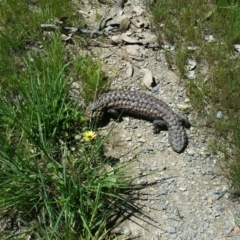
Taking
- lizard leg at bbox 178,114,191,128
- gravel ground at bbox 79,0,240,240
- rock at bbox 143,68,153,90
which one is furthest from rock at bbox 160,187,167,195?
rock at bbox 143,68,153,90

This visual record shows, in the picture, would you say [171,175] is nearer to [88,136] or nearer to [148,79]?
[88,136]

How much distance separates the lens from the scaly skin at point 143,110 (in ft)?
16.1

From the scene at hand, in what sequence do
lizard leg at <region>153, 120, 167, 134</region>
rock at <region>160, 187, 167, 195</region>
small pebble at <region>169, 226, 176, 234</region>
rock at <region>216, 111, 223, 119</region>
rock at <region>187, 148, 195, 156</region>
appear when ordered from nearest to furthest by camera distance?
small pebble at <region>169, 226, 176, 234</region>
rock at <region>160, 187, 167, 195</region>
rock at <region>187, 148, 195, 156</region>
lizard leg at <region>153, 120, 167, 134</region>
rock at <region>216, 111, 223, 119</region>

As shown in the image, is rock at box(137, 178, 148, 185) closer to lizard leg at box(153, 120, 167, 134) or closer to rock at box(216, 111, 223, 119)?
lizard leg at box(153, 120, 167, 134)

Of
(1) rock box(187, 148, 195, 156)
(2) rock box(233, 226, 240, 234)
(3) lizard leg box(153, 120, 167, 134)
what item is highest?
(3) lizard leg box(153, 120, 167, 134)

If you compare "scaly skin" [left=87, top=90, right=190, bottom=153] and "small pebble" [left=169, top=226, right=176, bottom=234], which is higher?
"scaly skin" [left=87, top=90, right=190, bottom=153]

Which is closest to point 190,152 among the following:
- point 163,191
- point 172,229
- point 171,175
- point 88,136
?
point 171,175

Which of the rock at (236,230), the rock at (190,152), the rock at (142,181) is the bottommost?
the rock at (236,230)

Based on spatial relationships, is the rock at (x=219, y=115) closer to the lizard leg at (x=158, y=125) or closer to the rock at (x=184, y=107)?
the rock at (x=184, y=107)

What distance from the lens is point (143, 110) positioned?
5.02 meters

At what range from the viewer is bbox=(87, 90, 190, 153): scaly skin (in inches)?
193

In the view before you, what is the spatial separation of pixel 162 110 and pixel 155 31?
4.65ft

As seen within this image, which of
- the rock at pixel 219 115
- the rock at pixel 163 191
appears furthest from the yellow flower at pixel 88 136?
the rock at pixel 219 115

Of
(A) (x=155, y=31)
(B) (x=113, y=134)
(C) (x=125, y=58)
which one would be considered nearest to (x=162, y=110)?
(B) (x=113, y=134)
